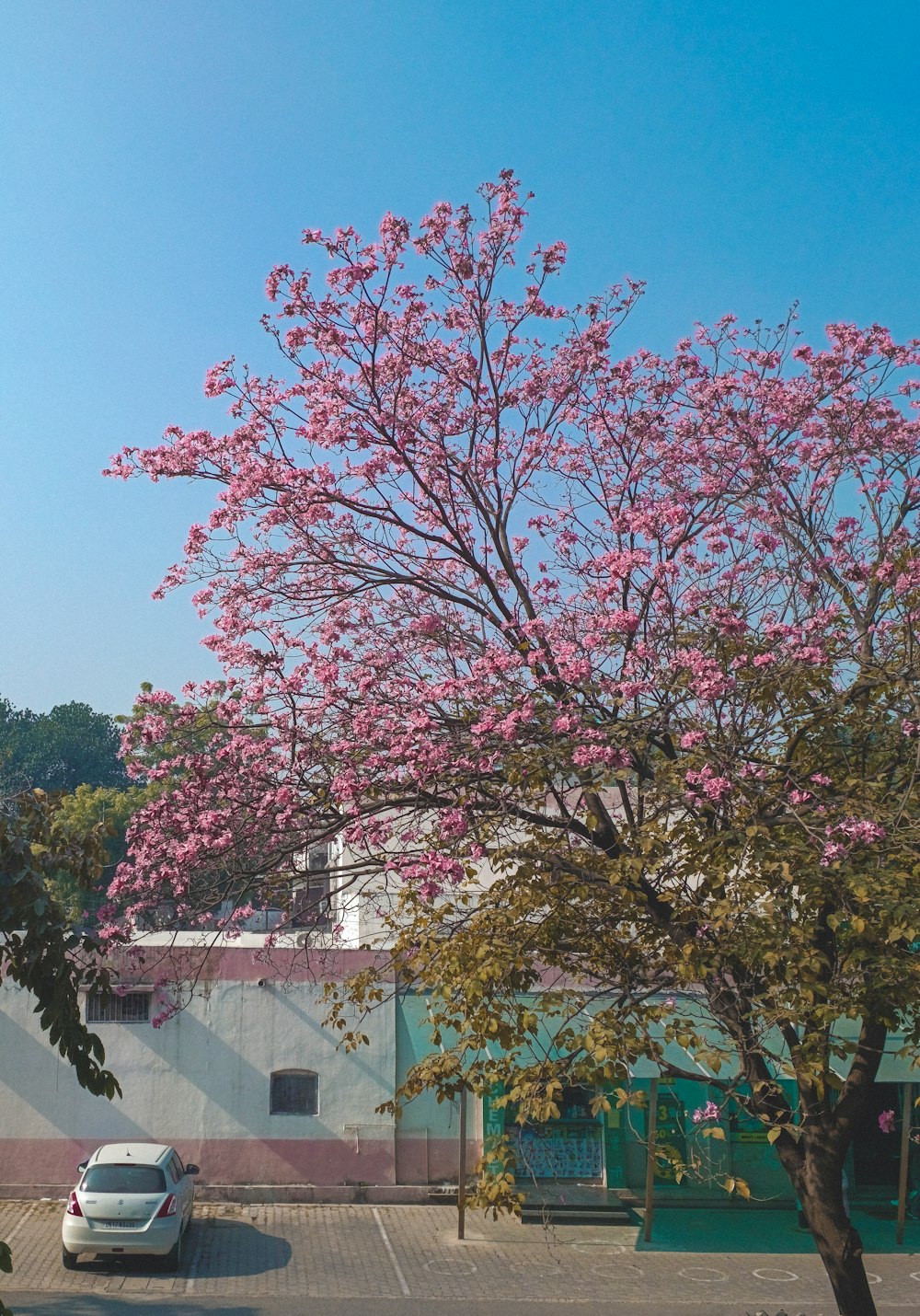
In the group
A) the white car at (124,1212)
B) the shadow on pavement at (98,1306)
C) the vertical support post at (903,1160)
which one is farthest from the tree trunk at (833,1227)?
the white car at (124,1212)

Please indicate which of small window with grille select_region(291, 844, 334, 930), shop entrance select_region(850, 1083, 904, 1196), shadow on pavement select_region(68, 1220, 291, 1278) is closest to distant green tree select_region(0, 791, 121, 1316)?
small window with grille select_region(291, 844, 334, 930)

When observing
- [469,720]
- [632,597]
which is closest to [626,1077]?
[469,720]

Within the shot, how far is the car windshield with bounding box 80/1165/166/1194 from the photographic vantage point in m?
15.5

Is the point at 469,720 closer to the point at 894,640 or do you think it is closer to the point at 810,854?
the point at 810,854

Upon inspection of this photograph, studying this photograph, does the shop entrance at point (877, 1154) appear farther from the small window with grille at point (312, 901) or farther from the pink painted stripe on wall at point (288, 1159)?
the small window with grille at point (312, 901)

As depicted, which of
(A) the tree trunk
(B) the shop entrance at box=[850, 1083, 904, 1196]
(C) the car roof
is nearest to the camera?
(A) the tree trunk

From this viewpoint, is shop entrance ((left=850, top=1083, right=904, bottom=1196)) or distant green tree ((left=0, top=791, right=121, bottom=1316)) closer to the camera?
distant green tree ((left=0, top=791, right=121, bottom=1316))

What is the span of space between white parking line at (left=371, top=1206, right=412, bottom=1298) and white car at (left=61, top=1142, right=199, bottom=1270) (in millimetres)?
2752

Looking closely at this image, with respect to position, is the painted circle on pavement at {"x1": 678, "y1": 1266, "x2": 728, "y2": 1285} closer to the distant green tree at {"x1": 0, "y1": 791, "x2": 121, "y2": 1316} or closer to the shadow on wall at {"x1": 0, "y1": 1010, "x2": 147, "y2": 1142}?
the shadow on wall at {"x1": 0, "y1": 1010, "x2": 147, "y2": 1142}

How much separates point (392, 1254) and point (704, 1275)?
4102mm

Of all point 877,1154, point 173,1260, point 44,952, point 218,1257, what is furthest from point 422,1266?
point 44,952

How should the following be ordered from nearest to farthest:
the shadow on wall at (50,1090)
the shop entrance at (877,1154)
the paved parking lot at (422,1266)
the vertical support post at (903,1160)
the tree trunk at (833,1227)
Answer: the tree trunk at (833,1227), the paved parking lot at (422,1266), the vertical support post at (903,1160), the shadow on wall at (50,1090), the shop entrance at (877,1154)

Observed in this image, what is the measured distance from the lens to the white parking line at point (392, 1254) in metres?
15.3

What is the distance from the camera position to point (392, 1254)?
16.6m
